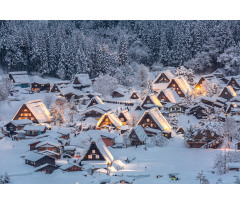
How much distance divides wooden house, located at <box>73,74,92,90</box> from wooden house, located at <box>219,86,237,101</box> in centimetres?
941

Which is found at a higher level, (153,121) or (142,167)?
(153,121)

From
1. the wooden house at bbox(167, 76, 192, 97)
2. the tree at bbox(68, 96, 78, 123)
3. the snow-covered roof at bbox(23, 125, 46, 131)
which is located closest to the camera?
the snow-covered roof at bbox(23, 125, 46, 131)

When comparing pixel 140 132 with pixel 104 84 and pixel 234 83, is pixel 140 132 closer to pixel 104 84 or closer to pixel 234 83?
pixel 104 84

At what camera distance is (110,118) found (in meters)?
24.5

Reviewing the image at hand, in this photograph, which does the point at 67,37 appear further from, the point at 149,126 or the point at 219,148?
the point at 219,148

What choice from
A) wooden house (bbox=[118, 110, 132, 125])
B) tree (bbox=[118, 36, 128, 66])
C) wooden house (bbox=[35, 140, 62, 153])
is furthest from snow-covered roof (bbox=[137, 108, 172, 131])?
tree (bbox=[118, 36, 128, 66])

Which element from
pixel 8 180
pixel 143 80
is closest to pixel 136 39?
pixel 143 80

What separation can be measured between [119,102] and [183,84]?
17.1 ft

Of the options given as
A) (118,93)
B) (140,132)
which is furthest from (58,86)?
(140,132)

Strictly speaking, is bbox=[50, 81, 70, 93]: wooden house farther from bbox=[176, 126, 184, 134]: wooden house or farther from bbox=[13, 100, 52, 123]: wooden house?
bbox=[176, 126, 184, 134]: wooden house

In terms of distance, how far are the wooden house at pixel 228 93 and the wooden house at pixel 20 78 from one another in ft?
44.1

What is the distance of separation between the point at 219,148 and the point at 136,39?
477 inches

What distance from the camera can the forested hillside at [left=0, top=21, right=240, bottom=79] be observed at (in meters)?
24.8

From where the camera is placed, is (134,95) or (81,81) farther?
(134,95)
